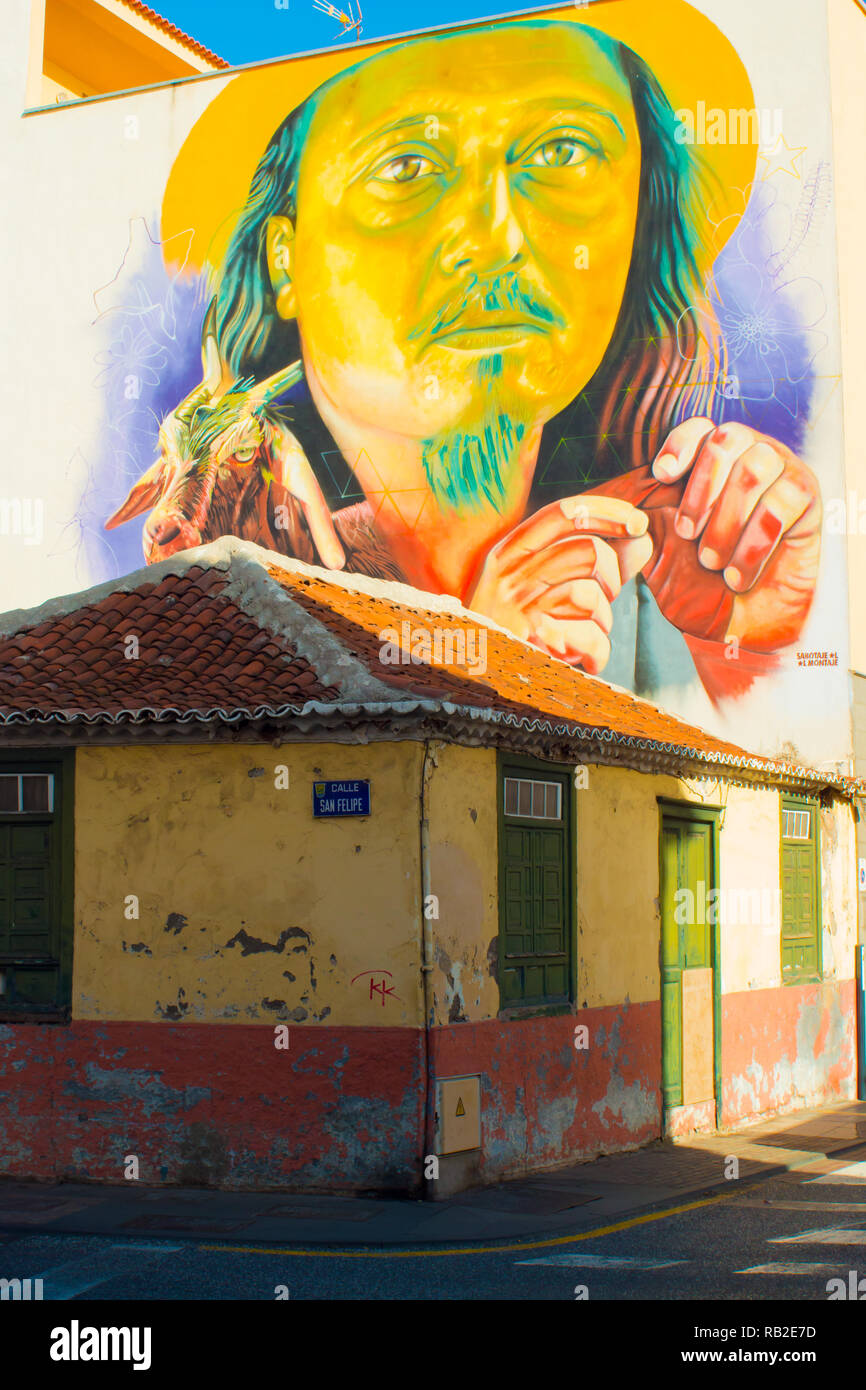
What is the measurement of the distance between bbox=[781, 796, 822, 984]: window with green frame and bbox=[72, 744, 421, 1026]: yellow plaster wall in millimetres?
7633

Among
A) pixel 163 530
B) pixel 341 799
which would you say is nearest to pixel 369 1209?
pixel 341 799

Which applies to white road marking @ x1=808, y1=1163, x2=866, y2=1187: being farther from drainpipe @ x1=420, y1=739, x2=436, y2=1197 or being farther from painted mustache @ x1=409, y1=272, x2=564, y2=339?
painted mustache @ x1=409, y1=272, x2=564, y2=339

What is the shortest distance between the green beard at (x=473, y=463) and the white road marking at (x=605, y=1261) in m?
13.4

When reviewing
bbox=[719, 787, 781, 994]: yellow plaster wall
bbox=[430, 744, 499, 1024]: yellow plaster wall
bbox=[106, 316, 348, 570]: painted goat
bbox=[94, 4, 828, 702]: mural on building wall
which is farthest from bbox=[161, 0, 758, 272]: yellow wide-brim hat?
bbox=[430, 744, 499, 1024]: yellow plaster wall

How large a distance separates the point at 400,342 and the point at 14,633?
1038 cm

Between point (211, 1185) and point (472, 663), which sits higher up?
point (472, 663)

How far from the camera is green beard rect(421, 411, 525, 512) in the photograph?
21.0m

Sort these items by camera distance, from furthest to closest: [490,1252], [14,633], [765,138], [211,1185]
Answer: [765,138]
[14,633]
[211,1185]
[490,1252]

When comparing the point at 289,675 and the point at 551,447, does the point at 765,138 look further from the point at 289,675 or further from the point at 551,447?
the point at 289,675

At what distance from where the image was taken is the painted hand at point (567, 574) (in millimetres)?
19859

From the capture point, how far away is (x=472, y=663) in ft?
44.7

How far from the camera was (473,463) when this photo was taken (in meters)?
21.3

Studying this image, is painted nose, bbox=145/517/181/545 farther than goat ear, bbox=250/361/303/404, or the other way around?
painted nose, bbox=145/517/181/545

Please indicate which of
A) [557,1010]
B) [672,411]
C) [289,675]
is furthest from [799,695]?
[289,675]
